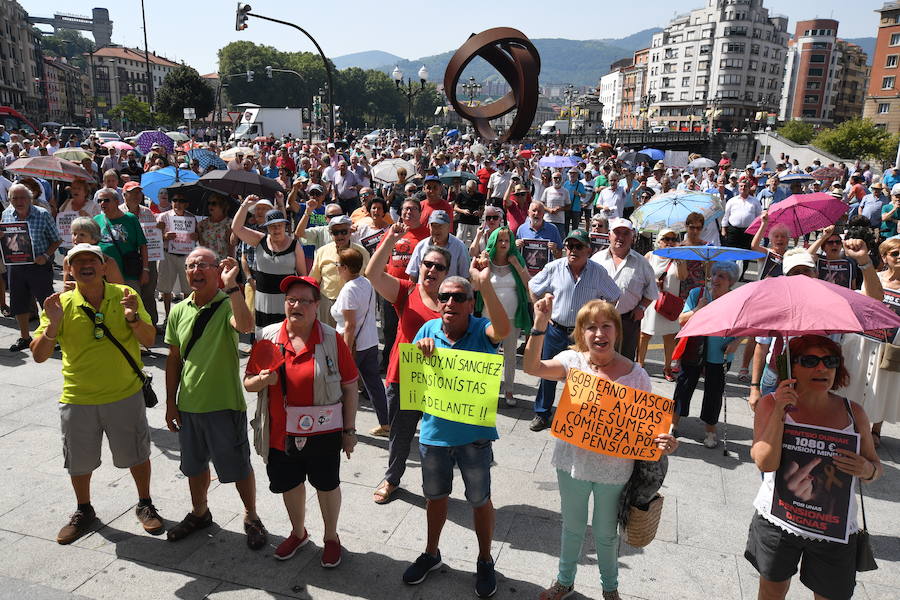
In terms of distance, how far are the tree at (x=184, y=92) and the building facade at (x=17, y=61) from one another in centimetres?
2646

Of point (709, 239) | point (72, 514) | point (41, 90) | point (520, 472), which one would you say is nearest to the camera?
point (72, 514)

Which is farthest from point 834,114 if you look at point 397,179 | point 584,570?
point 584,570

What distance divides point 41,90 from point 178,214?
125 m

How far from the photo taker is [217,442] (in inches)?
153

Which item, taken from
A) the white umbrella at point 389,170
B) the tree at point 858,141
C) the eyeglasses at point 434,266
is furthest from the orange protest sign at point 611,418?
the tree at point 858,141

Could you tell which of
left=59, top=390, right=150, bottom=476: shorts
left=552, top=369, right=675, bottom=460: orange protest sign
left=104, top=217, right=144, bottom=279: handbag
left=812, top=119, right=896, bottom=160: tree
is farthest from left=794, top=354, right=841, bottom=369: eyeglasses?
left=812, top=119, right=896, bottom=160: tree

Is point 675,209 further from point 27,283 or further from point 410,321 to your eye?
point 27,283

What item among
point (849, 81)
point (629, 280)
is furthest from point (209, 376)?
point (849, 81)

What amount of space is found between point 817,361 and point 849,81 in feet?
510

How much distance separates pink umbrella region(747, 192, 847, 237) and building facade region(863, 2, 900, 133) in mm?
80560

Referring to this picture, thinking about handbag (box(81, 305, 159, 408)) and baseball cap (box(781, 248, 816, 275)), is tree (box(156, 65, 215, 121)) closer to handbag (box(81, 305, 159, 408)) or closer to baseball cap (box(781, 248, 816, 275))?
handbag (box(81, 305, 159, 408))

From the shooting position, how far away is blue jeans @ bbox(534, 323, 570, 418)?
229 inches

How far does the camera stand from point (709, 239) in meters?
9.70

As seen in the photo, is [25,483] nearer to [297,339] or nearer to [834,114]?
[297,339]
